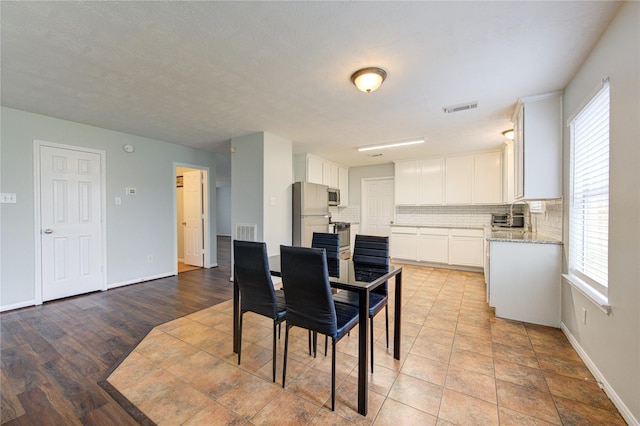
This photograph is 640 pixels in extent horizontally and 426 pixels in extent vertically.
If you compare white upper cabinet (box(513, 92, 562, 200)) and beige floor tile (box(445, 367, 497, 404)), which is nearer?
beige floor tile (box(445, 367, 497, 404))

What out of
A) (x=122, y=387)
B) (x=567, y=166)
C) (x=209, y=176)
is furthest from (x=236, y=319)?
(x=209, y=176)

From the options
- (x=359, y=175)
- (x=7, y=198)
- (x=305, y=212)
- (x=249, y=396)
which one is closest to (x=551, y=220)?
(x=305, y=212)

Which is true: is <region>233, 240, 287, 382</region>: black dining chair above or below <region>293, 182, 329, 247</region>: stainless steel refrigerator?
below

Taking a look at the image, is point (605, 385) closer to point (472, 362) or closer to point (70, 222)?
point (472, 362)

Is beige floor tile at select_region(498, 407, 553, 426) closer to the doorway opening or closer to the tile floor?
the tile floor

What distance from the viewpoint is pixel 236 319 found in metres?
2.21

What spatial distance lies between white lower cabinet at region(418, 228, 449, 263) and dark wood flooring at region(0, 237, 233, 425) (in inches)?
151

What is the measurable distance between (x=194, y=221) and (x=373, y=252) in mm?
4493

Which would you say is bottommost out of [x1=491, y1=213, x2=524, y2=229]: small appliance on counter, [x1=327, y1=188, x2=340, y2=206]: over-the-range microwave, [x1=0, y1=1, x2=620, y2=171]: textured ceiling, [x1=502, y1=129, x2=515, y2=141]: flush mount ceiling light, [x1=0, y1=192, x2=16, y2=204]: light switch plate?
[x1=491, y1=213, x2=524, y2=229]: small appliance on counter

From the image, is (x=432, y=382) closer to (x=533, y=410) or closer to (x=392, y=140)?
(x=533, y=410)

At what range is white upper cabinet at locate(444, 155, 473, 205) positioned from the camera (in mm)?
5324

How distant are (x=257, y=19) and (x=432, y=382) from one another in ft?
8.86

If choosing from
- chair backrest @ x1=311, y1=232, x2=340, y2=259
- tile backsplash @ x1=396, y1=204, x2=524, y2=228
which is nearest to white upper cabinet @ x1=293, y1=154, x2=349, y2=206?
tile backsplash @ x1=396, y1=204, x2=524, y2=228

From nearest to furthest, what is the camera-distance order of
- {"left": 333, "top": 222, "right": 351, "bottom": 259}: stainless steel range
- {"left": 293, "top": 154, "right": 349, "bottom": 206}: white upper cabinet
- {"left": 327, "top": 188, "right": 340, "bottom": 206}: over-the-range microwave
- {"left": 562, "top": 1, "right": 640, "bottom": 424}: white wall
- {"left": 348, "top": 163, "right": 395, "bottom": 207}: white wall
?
{"left": 562, "top": 1, "right": 640, "bottom": 424}: white wall
{"left": 293, "top": 154, "right": 349, "bottom": 206}: white upper cabinet
{"left": 333, "top": 222, "right": 351, "bottom": 259}: stainless steel range
{"left": 327, "top": 188, "right": 340, "bottom": 206}: over-the-range microwave
{"left": 348, "top": 163, "right": 395, "bottom": 207}: white wall
